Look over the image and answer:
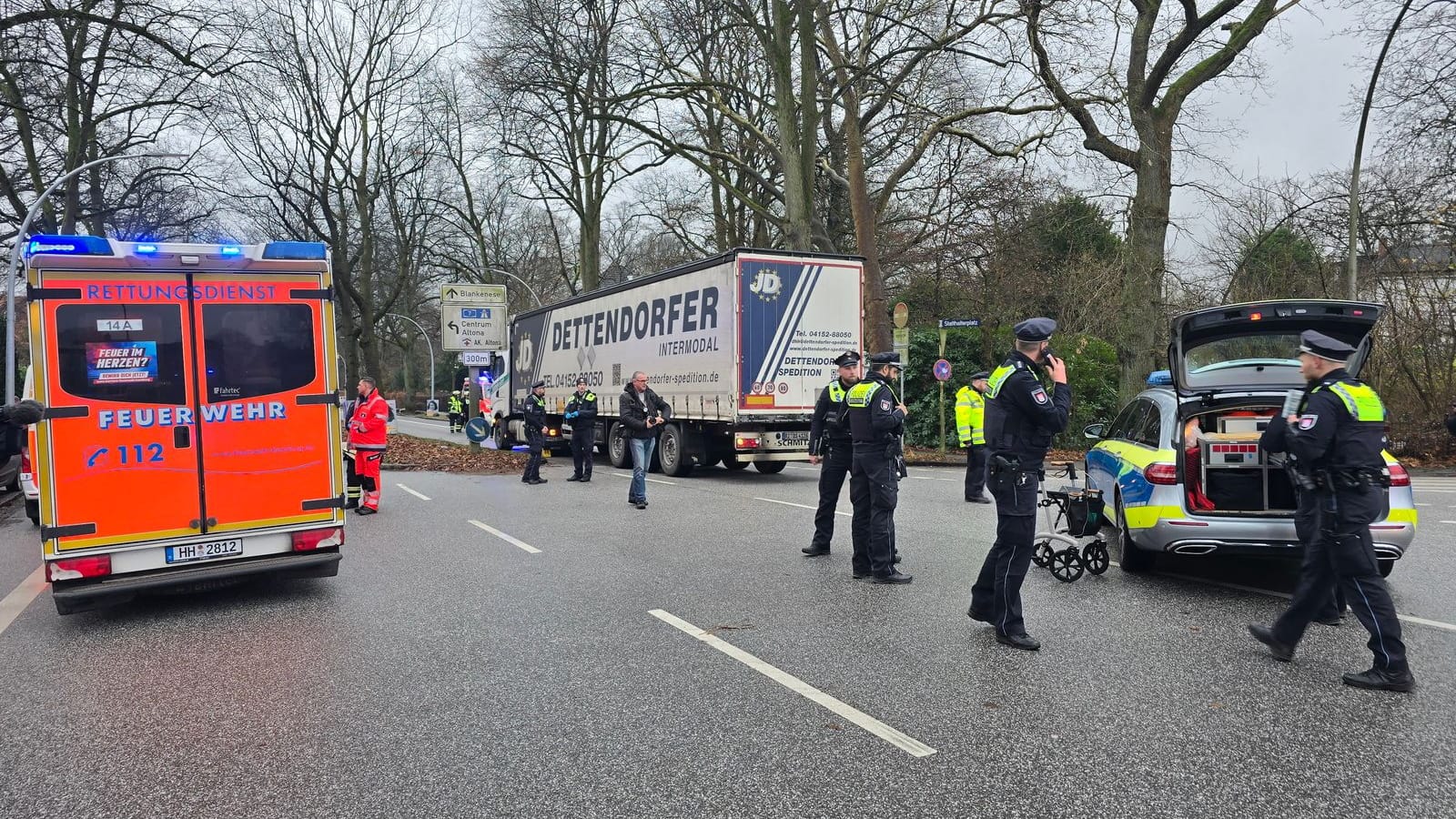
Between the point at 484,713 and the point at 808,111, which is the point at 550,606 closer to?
the point at 484,713

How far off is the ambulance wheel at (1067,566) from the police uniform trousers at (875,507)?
1162 millimetres

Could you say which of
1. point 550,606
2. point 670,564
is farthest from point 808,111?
point 550,606

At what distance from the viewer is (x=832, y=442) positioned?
25.5 ft

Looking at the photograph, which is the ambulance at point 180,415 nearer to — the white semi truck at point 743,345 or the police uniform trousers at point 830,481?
the police uniform trousers at point 830,481

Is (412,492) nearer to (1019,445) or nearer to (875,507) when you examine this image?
(875,507)

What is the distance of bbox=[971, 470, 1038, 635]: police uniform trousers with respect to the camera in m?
5.16

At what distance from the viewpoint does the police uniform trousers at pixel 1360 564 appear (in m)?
4.42

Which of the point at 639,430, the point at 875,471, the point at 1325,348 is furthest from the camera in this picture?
the point at 639,430

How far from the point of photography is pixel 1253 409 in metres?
6.55

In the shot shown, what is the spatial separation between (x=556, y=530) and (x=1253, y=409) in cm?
646

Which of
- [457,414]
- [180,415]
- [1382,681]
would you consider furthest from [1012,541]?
[457,414]

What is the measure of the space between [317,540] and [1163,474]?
19.4 ft

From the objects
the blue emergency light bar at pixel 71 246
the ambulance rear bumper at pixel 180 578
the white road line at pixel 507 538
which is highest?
the blue emergency light bar at pixel 71 246

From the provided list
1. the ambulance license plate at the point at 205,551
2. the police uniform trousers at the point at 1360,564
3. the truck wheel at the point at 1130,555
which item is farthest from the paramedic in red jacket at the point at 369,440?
the police uniform trousers at the point at 1360,564
